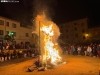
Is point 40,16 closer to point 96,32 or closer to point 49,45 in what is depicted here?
point 49,45

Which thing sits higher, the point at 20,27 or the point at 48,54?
the point at 20,27

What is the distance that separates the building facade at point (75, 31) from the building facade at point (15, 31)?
15819mm

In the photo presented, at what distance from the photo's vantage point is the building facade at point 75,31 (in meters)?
52.2

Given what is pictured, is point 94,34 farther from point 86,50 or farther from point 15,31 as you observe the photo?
point 15,31

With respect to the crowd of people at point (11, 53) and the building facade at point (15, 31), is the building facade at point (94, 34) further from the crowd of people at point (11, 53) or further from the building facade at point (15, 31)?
the crowd of people at point (11, 53)

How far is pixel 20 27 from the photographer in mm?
42750

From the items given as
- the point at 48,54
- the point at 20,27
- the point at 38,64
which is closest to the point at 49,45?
the point at 48,54

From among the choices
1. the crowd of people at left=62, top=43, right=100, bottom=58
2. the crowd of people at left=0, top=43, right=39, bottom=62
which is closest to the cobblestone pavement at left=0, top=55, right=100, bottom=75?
the crowd of people at left=0, top=43, right=39, bottom=62

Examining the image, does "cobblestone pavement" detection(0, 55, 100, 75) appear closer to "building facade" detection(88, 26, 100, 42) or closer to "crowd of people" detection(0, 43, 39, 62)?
"crowd of people" detection(0, 43, 39, 62)

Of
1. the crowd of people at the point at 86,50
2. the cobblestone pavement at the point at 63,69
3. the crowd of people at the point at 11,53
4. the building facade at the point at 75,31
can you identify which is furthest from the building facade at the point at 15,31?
the cobblestone pavement at the point at 63,69

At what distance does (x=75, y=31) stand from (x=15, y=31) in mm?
23758

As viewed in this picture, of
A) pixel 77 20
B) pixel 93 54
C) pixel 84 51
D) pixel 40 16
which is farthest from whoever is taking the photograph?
pixel 77 20

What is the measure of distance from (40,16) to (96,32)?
89.3ft

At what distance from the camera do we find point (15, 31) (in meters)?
40.6
